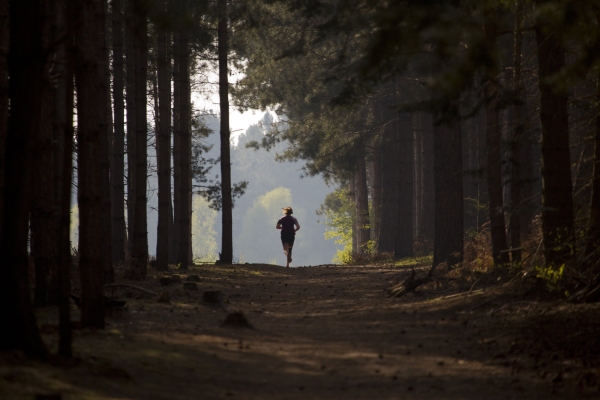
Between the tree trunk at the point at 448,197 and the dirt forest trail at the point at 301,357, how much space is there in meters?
4.45

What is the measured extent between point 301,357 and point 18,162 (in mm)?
3458

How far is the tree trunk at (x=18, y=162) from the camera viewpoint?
234 inches

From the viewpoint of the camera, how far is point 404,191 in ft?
88.7

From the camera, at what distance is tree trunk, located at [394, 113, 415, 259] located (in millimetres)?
A: 26547

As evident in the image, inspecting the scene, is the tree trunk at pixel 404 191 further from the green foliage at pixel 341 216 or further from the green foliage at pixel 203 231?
the green foliage at pixel 203 231

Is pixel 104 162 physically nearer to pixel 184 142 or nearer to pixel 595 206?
pixel 184 142

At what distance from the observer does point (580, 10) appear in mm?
5875

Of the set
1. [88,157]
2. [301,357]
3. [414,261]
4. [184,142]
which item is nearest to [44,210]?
[88,157]

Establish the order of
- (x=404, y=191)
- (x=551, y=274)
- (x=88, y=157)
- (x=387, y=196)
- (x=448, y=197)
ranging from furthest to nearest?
(x=387, y=196) < (x=404, y=191) < (x=448, y=197) < (x=551, y=274) < (x=88, y=157)

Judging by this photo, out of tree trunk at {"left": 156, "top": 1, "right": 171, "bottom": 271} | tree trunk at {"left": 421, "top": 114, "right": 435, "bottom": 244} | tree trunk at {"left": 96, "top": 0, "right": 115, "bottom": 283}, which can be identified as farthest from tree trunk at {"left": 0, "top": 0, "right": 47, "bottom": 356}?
tree trunk at {"left": 421, "top": 114, "right": 435, "bottom": 244}

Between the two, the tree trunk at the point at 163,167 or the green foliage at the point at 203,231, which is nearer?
the tree trunk at the point at 163,167

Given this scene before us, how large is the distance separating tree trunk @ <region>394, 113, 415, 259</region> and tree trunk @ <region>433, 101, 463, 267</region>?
9762 mm

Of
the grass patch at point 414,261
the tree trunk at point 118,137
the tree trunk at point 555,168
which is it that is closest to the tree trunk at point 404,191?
the grass patch at point 414,261

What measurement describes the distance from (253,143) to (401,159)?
1202cm
